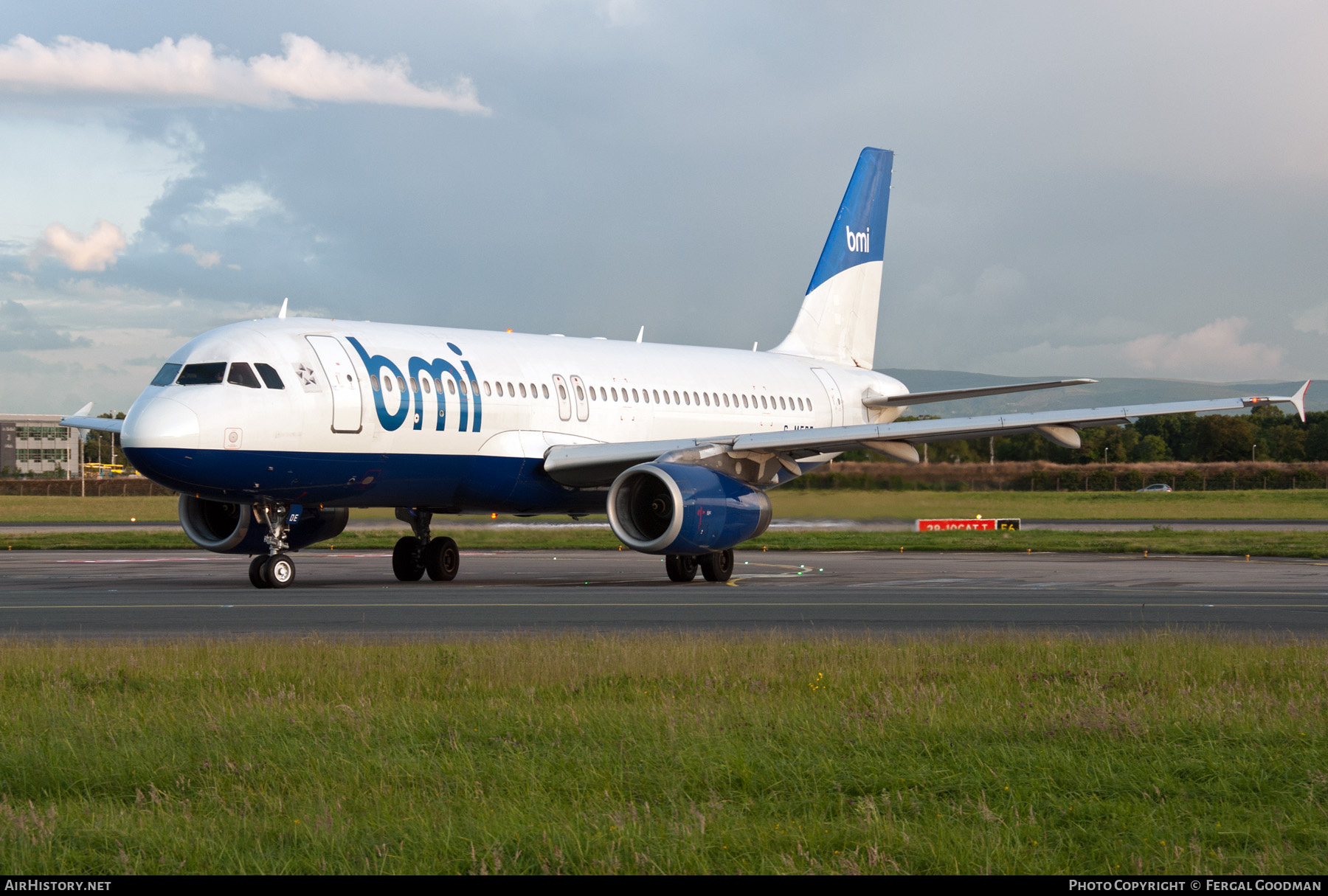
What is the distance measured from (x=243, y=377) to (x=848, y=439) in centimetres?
963

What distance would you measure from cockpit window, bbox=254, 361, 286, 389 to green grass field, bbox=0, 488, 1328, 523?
458 centimetres

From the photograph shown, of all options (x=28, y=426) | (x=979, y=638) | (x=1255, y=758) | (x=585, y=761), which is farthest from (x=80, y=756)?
(x=28, y=426)

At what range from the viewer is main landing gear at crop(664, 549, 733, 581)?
23266 millimetres

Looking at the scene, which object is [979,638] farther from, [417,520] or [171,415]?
[417,520]

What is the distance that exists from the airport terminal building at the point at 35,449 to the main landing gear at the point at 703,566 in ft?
516

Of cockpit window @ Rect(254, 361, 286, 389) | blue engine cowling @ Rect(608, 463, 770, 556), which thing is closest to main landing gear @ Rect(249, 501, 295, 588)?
cockpit window @ Rect(254, 361, 286, 389)

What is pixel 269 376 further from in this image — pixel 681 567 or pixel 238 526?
pixel 681 567

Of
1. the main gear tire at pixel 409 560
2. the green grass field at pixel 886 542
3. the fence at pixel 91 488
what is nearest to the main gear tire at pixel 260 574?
the main gear tire at pixel 409 560

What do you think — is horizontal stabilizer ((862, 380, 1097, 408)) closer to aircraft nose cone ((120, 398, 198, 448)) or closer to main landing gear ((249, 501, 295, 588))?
main landing gear ((249, 501, 295, 588))

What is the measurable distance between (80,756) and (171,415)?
12.9 meters

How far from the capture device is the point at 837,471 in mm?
29438

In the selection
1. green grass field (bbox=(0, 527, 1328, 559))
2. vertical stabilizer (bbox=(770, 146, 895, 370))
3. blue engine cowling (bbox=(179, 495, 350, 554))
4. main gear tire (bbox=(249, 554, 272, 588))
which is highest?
vertical stabilizer (bbox=(770, 146, 895, 370))

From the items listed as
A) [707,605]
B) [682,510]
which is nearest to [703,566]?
[682,510]

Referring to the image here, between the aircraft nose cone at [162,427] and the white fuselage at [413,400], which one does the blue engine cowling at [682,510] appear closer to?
the white fuselage at [413,400]
